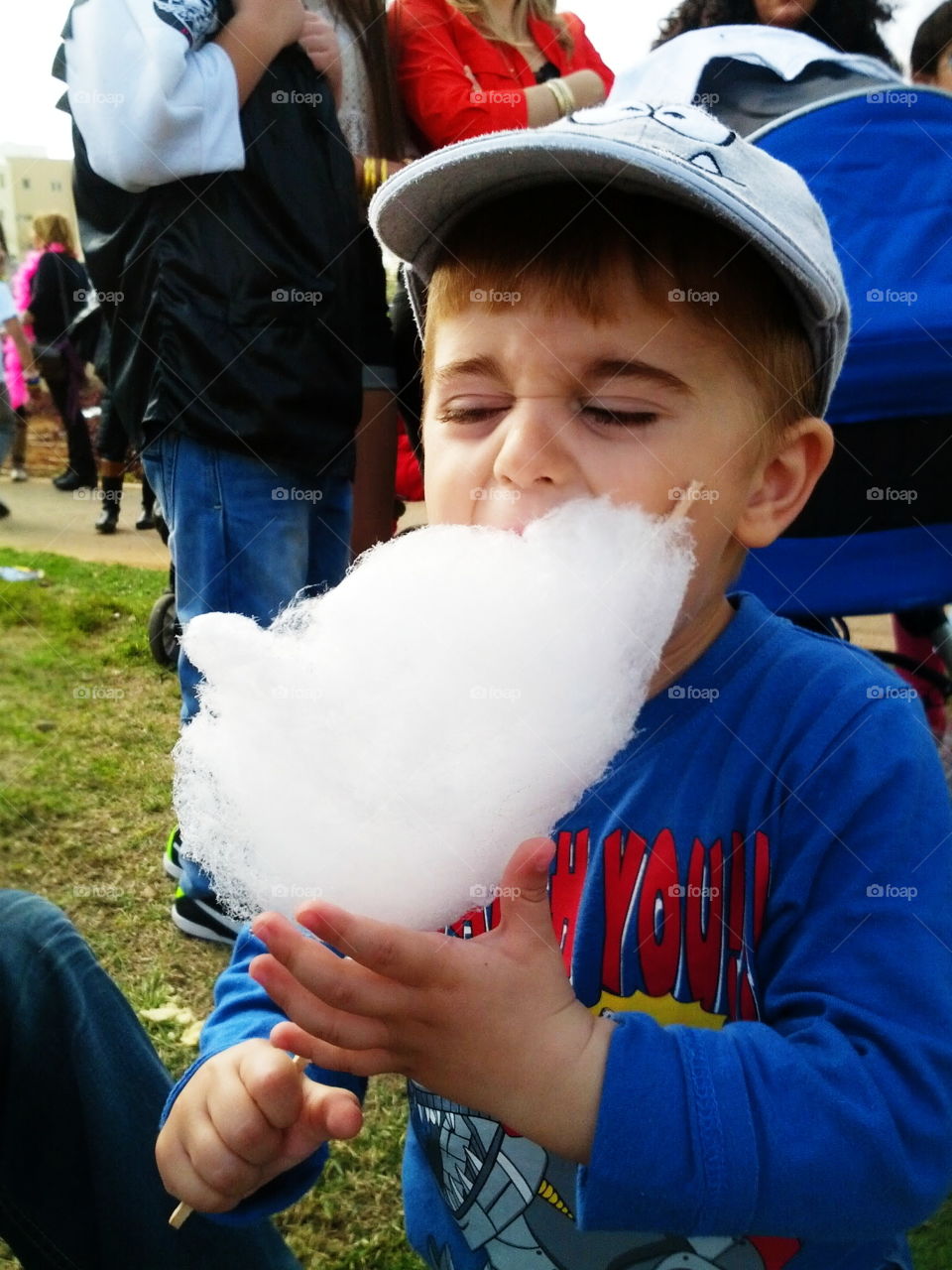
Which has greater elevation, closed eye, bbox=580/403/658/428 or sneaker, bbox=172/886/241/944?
closed eye, bbox=580/403/658/428

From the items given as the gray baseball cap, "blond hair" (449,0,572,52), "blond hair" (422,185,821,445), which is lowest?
"blond hair" (422,185,821,445)

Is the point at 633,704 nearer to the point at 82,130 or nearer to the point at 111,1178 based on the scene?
the point at 111,1178

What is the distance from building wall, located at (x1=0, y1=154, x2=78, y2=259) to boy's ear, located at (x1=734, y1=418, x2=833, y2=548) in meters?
6.15

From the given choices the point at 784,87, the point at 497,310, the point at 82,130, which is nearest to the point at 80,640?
the point at 82,130

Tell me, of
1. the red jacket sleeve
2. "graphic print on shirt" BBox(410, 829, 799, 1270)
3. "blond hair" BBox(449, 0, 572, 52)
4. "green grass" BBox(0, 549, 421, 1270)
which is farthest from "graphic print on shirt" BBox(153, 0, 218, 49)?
"green grass" BBox(0, 549, 421, 1270)

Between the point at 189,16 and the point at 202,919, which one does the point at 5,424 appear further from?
the point at 189,16

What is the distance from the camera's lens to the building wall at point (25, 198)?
6.50 m

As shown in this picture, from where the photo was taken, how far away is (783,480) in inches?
45.4

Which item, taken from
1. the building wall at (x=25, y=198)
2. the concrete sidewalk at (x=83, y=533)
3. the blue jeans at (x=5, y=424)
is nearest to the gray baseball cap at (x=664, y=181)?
the concrete sidewalk at (x=83, y=533)

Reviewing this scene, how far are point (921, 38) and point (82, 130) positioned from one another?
2.19 meters

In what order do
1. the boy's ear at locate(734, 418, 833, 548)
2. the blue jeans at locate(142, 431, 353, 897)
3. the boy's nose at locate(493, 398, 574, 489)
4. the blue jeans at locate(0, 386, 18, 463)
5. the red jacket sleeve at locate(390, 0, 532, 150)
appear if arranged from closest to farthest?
the boy's nose at locate(493, 398, 574, 489)
the boy's ear at locate(734, 418, 833, 548)
the blue jeans at locate(142, 431, 353, 897)
the red jacket sleeve at locate(390, 0, 532, 150)
the blue jeans at locate(0, 386, 18, 463)

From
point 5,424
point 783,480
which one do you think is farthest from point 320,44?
point 5,424

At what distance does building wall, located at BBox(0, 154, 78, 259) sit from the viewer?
650 cm

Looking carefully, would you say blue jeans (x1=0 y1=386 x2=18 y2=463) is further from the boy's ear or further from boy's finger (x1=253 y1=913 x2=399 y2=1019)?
boy's finger (x1=253 y1=913 x2=399 y2=1019)
